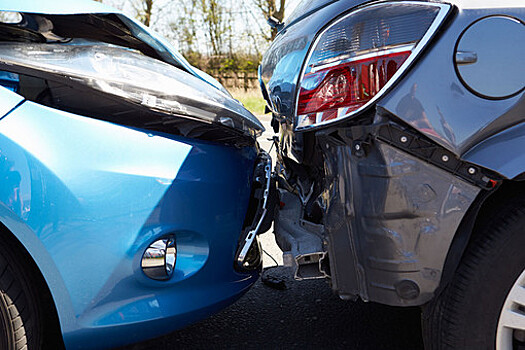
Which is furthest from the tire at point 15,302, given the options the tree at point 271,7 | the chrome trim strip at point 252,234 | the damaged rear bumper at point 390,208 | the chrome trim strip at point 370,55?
the tree at point 271,7

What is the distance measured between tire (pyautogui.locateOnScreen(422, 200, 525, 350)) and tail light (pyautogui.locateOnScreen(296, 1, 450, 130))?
0.54 meters

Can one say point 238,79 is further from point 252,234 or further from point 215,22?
point 252,234

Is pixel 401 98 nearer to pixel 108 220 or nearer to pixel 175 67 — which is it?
pixel 108 220

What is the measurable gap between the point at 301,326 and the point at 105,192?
47.6 inches

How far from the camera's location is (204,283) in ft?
6.11

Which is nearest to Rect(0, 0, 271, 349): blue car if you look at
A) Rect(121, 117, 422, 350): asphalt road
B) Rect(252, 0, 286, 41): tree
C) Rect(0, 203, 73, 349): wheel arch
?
Rect(0, 203, 73, 349): wheel arch

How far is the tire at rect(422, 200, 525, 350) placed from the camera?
5.01 feet

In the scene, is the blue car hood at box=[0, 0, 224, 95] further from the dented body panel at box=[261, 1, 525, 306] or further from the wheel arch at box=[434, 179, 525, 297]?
the wheel arch at box=[434, 179, 525, 297]

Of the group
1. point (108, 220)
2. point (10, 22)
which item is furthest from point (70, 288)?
point (10, 22)

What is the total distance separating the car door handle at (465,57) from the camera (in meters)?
→ 1.43

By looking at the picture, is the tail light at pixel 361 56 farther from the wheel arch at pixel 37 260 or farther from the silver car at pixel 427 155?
the wheel arch at pixel 37 260

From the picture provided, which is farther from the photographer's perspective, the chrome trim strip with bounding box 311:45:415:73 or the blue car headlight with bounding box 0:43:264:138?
the blue car headlight with bounding box 0:43:264:138

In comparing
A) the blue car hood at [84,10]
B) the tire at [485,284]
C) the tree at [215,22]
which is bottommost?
the tire at [485,284]

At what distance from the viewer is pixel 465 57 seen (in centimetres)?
143
